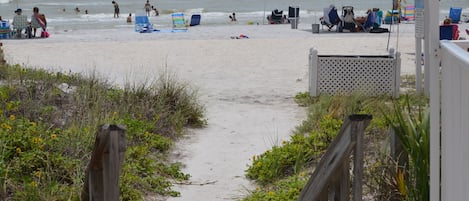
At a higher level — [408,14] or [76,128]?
[408,14]

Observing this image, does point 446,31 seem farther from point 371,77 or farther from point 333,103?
point 333,103

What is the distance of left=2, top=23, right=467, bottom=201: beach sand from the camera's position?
297 inches

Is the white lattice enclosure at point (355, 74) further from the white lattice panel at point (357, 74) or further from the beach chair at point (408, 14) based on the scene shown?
the beach chair at point (408, 14)

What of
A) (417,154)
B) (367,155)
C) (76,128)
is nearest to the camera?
(417,154)

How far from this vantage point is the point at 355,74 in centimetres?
1069

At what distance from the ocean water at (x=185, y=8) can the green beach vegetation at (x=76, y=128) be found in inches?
1417

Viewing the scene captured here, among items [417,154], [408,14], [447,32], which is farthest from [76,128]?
[408,14]

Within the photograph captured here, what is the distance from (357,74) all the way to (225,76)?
4.08 meters

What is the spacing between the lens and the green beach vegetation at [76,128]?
572cm

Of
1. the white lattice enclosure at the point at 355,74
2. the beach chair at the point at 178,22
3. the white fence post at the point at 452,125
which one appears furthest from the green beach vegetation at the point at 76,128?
the beach chair at the point at 178,22

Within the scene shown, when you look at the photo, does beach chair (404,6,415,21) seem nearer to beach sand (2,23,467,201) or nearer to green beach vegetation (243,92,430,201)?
beach sand (2,23,467,201)

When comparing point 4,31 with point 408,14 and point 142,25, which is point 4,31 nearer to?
point 142,25

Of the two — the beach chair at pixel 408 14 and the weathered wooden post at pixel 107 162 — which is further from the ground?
the beach chair at pixel 408 14

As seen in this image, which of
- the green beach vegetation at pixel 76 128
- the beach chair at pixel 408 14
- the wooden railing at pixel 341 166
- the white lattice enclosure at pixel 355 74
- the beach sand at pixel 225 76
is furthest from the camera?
the beach chair at pixel 408 14
